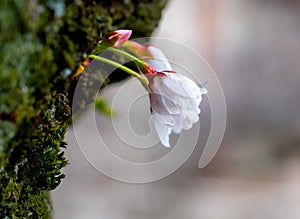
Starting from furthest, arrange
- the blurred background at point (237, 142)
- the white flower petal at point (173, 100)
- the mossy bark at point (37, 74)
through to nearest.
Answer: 1. the blurred background at point (237, 142)
2. the white flower petal at point (173, 100)
3. the mossy bark at point (37, 74)

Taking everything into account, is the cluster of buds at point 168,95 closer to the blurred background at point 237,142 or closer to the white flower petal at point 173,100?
the white flower petal at point 173,100

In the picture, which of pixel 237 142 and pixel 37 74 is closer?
pixel 37 74

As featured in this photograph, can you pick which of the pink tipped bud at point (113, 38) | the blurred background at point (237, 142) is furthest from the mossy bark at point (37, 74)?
the blurred background at point (237, 142)

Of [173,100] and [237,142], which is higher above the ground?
[173,100]

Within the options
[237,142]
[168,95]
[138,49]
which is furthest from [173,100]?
[237,142]

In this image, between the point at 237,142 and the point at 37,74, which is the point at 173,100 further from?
the point at 237,142

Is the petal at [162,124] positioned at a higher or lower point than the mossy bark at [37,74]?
lower
